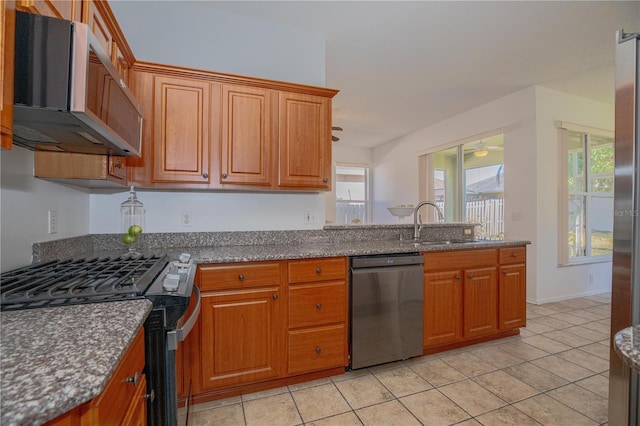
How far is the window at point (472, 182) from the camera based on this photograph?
14.0 ft

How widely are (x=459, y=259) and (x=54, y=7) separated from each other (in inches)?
105

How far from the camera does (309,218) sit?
8.43 ft

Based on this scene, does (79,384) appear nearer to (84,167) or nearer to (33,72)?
(33,72)

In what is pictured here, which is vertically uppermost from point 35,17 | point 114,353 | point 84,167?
point 35,17

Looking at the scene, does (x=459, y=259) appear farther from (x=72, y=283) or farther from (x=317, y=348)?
(x=72, y=283)

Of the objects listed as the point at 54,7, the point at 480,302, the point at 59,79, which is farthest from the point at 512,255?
the point at 54,7

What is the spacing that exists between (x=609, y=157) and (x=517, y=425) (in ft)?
14.7

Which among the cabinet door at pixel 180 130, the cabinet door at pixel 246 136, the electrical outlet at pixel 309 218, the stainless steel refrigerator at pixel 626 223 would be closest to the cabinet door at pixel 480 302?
the stainless steel refrigerator at pixel 626 223

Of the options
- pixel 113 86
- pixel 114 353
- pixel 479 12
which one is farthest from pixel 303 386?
pixel 479 12

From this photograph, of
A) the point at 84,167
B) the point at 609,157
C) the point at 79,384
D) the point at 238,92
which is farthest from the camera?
the point at 609,157

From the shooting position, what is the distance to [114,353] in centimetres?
63

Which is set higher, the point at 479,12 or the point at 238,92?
the point at 479,12

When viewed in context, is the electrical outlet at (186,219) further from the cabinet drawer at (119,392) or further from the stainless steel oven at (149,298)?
the cabinet drawer at (119,392)

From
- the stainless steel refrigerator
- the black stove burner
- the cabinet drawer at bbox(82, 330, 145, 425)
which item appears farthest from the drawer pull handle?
the stainless steel refrigerator
